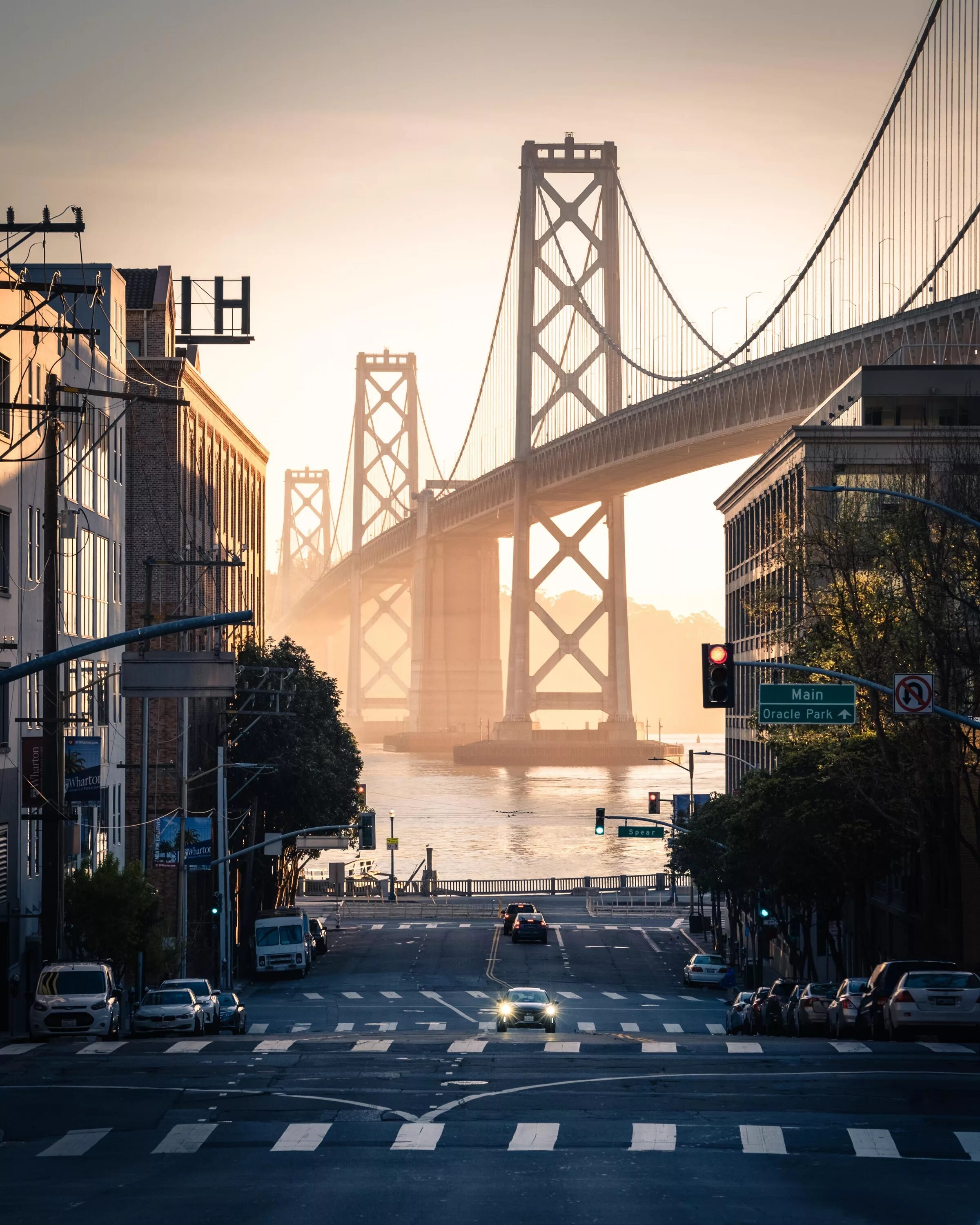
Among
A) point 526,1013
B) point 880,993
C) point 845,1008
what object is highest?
point 880,993

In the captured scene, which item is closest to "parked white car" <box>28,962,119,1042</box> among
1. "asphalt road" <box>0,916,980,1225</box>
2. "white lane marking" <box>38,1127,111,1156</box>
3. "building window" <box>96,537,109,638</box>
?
"asphalt road" <box>0,916,980,1225</box>

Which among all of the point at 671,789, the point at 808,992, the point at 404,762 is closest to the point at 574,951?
the point at 808,992

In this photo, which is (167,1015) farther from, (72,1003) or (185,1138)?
(185,1138)

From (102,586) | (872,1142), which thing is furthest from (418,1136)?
(102,586)

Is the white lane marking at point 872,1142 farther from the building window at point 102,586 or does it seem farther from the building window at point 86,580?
the building window at point 102,586

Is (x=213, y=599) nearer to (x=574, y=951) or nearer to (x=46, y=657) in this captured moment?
(x=574, y=951)

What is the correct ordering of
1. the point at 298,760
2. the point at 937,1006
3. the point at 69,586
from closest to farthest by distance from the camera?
the point at 937,1006
the point at 69,586
the point at 298,760
